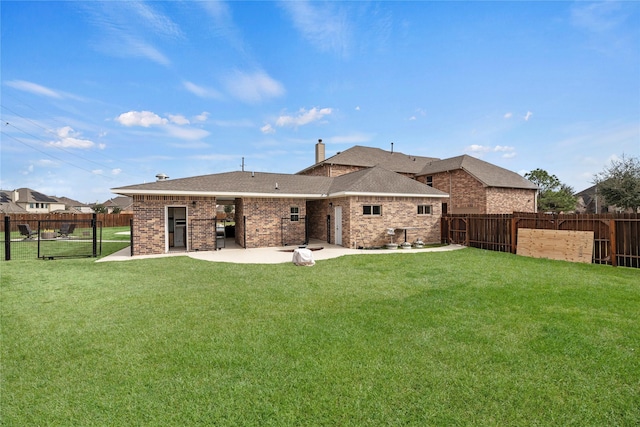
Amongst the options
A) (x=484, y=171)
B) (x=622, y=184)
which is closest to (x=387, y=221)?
(x=484, y=171)

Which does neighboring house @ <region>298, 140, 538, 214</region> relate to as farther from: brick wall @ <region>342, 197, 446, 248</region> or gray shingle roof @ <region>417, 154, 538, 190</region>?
brick wall @ <region>342, 197, 446, 248</region>

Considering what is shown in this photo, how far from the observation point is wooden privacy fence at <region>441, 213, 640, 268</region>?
920 centimetres

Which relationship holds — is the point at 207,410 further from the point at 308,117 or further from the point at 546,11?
the point at 308,117

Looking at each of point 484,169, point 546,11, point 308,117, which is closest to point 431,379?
point 546,11

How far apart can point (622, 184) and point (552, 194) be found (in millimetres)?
11352

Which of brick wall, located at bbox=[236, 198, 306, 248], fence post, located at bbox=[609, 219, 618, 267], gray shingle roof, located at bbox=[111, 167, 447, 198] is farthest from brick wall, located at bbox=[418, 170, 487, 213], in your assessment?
brick wall, located at bbox=[236, 198, 306, 248]

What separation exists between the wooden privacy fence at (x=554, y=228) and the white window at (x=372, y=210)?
4461mm

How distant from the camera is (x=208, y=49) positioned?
13.6 meters

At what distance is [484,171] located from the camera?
2289 cm

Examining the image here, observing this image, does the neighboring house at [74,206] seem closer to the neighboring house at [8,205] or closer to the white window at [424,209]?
the neighboring house at [8,205]

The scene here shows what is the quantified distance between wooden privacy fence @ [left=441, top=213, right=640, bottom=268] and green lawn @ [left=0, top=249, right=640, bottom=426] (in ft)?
9.71

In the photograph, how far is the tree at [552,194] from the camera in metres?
31.3

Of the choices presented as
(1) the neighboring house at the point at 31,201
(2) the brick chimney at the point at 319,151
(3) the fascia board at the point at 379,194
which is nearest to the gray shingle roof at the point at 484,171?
(3) the fascia board at the point at 379,194

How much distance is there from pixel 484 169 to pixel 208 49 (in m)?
21.7
